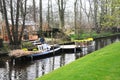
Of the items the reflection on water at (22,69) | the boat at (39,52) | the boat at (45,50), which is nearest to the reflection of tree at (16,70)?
the reflection on water at (22,69)

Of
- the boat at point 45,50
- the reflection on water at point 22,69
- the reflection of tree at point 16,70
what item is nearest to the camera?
the reflection of tree at point 16,70

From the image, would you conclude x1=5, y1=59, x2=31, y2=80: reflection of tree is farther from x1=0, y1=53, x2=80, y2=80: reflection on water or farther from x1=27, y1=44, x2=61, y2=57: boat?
x1=27, y1=44, x2=61, y2=57: boat

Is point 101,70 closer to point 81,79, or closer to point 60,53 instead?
point 81,79

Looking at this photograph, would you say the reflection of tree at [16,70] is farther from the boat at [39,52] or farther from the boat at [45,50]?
the boat at [45,50]

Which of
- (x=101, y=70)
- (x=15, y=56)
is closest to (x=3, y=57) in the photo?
(x=15, y=56)

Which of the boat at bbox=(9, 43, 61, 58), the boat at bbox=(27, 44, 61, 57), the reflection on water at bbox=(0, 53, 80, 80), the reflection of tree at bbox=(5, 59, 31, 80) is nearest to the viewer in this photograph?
the reflection of tree at bbox=(5, 59, 31, 80)

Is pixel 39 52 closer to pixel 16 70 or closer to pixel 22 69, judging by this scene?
pixel 22 69

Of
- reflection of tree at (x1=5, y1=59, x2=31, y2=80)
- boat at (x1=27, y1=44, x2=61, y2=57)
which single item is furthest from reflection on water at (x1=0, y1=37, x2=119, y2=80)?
boat at (x1=27, y1=44, x2=61, y2=57)

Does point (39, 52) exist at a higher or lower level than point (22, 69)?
higher

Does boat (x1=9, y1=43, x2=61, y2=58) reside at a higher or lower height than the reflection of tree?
higher

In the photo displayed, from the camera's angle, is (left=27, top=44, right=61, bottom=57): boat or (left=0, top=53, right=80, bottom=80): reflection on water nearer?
(left=0, top=53, right=80, bottom=80): reflection on water

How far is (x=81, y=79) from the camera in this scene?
41.0ft

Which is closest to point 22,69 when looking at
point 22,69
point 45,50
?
point 22,69

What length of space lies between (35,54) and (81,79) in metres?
17.6
